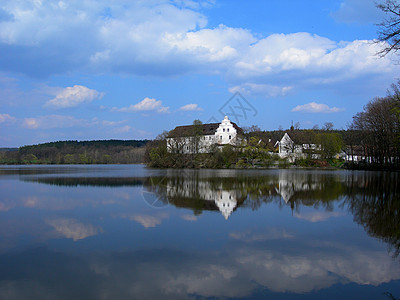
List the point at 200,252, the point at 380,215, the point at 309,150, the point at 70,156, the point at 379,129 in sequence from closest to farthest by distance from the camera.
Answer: the point at 200,252
the point at 380,215
the point at 379,129
the point at 309,150
the point at 70,156

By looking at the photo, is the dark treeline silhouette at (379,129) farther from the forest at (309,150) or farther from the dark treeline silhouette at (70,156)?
the dark treeline silhouette at (70,156)

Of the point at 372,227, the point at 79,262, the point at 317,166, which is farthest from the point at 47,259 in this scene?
the point at 317,166

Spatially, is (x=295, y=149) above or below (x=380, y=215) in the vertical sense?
above

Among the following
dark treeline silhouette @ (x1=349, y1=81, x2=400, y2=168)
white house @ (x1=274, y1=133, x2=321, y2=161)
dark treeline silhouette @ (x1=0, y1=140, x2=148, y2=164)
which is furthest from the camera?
dark treeline silhouette @ (x1=0, y1=140, x2=148, y2=164)

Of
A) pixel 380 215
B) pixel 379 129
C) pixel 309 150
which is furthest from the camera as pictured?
pixel 309 150

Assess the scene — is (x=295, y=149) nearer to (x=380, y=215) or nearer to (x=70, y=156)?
(x=380, y=215)

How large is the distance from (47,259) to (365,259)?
245 inches

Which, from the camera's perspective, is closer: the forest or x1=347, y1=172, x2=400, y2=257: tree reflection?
x1=347, y1=172, x2=400, y2=257: tree reflection

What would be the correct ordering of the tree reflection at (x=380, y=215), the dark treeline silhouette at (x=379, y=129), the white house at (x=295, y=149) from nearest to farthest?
the tree reflection at (x=380, y=215)
the dark treeline silhouette at (x=379, y=129)
the white house at (x=295, y=149)

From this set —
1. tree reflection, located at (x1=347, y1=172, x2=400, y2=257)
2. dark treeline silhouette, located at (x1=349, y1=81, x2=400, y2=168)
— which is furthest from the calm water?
dark treeline silhouette, located at (x1=349, y1=81, x2=400, y2=168)

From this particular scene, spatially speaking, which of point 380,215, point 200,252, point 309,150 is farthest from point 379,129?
point 200,252

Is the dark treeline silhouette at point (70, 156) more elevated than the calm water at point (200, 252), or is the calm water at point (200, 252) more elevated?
the dark treeline silhouette at point (70, 156)

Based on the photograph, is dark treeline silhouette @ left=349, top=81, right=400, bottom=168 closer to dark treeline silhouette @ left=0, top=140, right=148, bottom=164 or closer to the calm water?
the calm water

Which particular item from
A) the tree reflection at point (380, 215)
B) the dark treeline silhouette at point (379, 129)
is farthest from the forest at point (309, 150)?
the tree reflection at point (380, 215)
